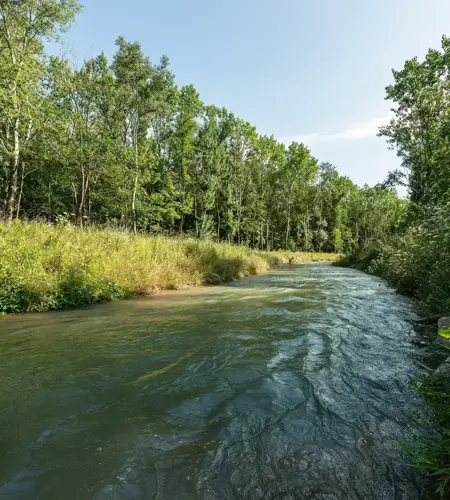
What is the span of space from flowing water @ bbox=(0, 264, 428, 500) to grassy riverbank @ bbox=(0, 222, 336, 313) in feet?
3.97

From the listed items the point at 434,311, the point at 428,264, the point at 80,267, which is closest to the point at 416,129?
the point at 428,264

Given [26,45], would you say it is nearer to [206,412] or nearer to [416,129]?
[206,412]

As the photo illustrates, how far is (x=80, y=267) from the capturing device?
302 inches

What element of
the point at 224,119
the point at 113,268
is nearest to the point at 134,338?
the point at 113,268

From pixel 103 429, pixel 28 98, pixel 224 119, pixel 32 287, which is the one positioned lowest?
pixel 103 429

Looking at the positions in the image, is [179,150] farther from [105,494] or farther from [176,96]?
[105,494]

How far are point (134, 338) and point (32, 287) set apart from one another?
3013 millimetres

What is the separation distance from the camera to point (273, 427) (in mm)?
2504

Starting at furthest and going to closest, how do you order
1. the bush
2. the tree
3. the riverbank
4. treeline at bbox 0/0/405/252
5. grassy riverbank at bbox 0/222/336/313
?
treeline at bbox 0/0/405/252, the tree, grassy riverbank at bbox 0/222/336/313, the bush, the riverbank

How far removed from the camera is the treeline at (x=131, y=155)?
15.2 metres

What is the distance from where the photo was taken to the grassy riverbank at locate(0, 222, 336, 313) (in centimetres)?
640

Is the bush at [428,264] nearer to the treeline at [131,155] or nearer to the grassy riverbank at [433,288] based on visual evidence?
the grassy riverbank at [433,288]

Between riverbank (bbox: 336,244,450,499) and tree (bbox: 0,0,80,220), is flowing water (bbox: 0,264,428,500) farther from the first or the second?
tree (bbox: 0,0,80,220)

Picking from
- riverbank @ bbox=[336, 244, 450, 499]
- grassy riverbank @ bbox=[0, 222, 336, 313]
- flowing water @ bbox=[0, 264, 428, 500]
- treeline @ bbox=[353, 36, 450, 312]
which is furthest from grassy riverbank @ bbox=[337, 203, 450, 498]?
grassy riverbank @ bbox=[0, 222, 336, 313]
